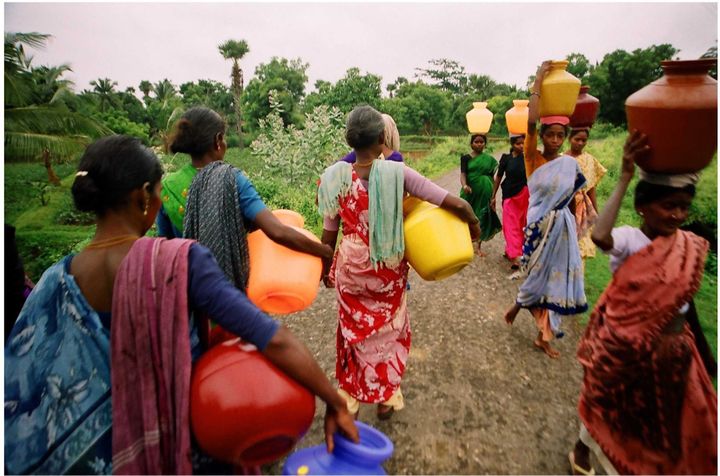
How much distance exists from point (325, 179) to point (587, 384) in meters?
1.68

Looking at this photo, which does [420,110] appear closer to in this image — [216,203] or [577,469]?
[577,469]

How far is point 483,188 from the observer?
18.9 ft

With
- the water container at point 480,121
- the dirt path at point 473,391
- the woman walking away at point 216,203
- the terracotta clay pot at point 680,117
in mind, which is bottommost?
the dirt path at point 473,391

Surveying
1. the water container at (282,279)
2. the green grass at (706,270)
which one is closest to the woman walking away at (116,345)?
the water container at (282,279)

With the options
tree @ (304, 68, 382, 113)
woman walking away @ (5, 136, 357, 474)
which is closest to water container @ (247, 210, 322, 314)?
woman walking away @ (5, 136, 357, 474)

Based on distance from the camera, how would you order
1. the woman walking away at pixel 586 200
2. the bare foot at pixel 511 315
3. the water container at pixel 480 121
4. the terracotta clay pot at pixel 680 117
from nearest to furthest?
the terracotta clay pot at pixel 680 117 → the bare foot at pixel 511 315 → the woman walking away at pixel 586 200 → the water container at pixel 480 121

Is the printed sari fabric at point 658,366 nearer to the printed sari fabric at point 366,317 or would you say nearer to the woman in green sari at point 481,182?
the printed sari fabric at point 366,317

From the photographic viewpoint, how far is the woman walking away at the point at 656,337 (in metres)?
1.72

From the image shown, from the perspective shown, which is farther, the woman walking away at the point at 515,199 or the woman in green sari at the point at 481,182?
the woman in green sari at the point at 481,182

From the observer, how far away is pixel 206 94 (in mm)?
42438

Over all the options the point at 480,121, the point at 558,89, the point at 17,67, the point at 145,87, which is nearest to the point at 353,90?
the point at 17,67

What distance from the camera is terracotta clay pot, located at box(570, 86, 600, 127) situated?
374 cm

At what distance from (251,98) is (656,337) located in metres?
36.2

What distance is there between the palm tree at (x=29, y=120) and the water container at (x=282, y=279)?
9.33 meters
